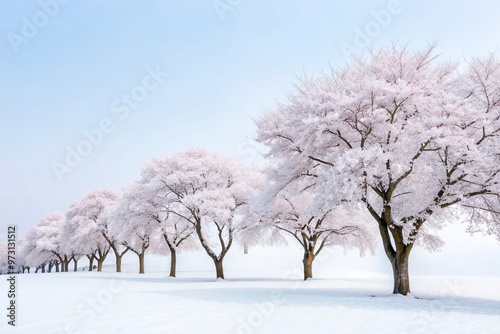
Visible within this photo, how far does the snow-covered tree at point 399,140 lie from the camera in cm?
1540

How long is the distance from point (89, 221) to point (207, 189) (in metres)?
27.4

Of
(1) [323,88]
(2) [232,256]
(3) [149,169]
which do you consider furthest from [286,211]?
(2) [232,256]

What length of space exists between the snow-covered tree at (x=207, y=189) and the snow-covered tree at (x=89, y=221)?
1939cm

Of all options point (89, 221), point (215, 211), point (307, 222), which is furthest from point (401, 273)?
point (89, 221)

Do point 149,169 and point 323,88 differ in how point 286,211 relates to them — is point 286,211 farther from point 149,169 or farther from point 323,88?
point 149,169

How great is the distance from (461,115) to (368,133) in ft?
12.2

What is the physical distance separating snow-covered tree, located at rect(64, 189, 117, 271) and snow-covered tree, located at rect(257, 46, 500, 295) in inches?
1524

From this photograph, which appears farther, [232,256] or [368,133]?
[232,256]

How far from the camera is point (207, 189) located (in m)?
31.6

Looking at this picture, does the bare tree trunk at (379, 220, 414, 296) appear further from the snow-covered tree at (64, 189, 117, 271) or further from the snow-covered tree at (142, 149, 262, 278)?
the snow-covered tree at (64, 189, 117, 271)

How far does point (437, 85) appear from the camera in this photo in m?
17.0
